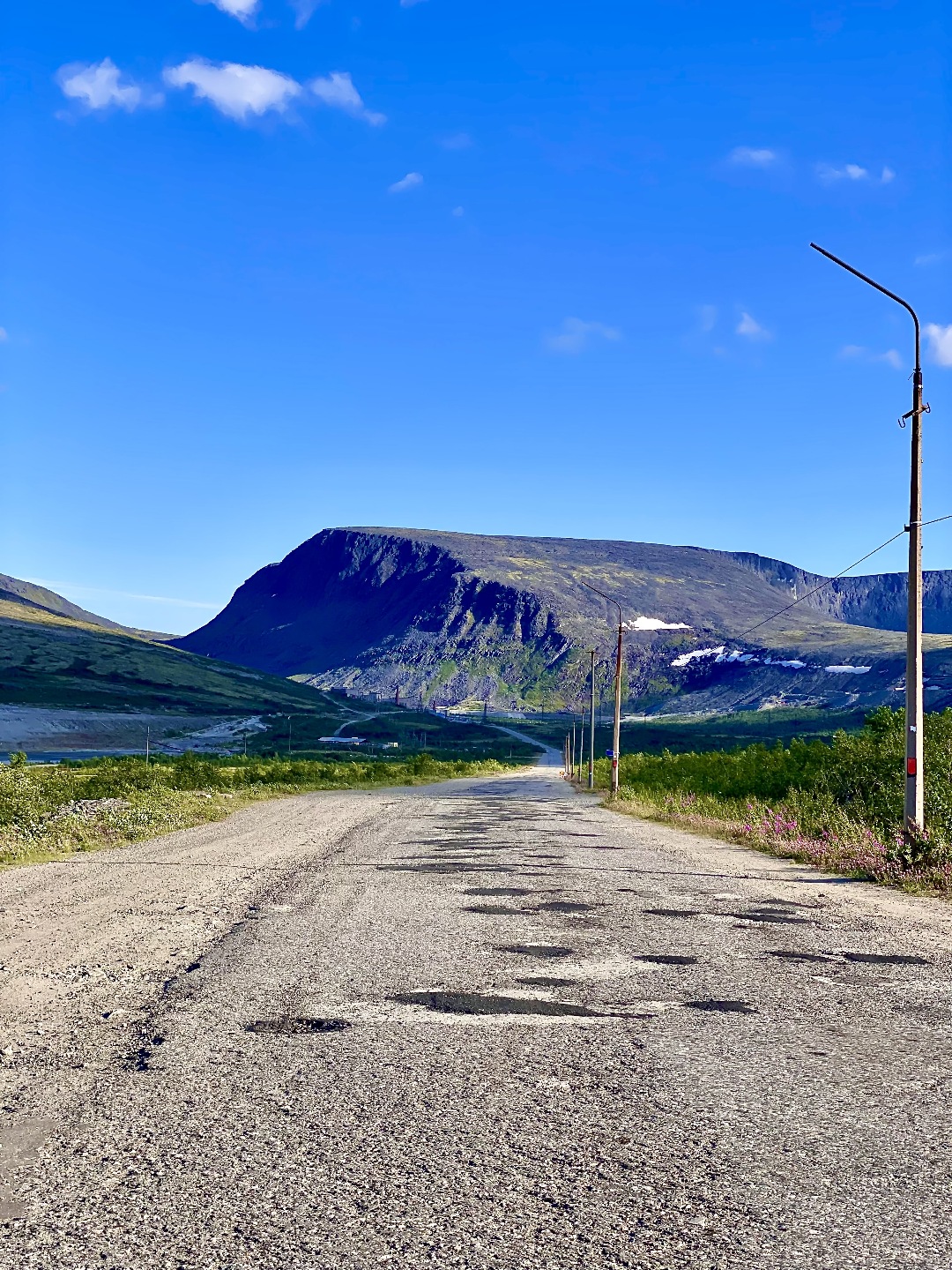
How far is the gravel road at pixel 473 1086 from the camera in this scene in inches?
141

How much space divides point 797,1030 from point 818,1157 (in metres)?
2.05

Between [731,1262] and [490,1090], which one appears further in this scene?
[490,1090]

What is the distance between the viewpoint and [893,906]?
1177 centimetres

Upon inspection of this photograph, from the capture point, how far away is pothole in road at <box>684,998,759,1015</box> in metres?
6.68

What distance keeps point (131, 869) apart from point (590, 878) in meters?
6.59

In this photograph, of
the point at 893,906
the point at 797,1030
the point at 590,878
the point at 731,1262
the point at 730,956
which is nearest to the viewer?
the point at 731,1262

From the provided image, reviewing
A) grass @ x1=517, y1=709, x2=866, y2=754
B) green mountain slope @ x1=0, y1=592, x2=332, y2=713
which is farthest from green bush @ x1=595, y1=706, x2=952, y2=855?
green mountain slope @ x1=0, y1=592, x2=332, y2=713

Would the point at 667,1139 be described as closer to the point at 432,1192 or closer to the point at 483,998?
the point at 432,1192

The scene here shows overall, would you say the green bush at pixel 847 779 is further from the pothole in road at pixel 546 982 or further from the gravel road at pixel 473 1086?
the pothole in road at pixel 546 982

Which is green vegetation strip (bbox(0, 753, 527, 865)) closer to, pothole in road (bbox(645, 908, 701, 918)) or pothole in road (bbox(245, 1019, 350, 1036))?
pothole in road (bbox(645, 908, 701, 918))

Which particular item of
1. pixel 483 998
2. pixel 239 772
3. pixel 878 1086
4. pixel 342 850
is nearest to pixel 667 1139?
pixel 878 1086

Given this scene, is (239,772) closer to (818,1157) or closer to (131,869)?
(131,869)

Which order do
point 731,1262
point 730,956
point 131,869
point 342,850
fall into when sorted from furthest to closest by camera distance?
point 342,850 → point 131,869 → point 730,956 → point 731,1262

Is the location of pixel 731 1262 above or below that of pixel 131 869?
above
